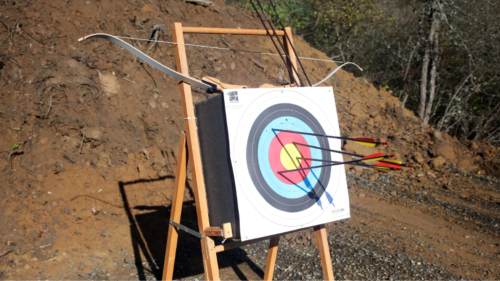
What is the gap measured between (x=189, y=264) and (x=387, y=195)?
2556 millimetres

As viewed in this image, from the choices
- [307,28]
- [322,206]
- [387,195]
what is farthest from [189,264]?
[307,28]

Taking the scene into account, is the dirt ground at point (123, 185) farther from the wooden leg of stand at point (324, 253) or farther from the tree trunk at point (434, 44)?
the tree trunk at point (434, 44)

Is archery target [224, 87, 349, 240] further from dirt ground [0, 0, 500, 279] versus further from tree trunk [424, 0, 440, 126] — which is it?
tree trunk [424, 0, 440, 126]

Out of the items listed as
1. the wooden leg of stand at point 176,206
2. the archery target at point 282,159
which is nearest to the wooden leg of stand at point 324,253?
the archery target at point 282,159

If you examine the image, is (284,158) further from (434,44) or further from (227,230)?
(434,44)

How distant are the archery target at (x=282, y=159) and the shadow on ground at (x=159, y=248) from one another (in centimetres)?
110

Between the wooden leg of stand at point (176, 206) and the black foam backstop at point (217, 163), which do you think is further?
the wooden leg of stand at point (176, 206)

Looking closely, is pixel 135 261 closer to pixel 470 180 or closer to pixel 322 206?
pixel 322 206

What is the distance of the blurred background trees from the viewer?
6809 millimetres

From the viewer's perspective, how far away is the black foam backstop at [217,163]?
188 cm

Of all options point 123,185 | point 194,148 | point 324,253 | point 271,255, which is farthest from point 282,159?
point 123,185

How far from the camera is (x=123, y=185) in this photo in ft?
11.3

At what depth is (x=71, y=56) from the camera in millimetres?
3732

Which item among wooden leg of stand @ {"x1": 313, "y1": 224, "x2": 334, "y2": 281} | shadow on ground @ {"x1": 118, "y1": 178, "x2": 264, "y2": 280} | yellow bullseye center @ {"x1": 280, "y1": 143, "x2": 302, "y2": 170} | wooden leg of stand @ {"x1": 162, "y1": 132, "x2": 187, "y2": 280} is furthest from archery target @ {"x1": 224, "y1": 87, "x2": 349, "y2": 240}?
shadow on ground @ {"x1": 118, "y1": 178, "x2": 264, "y2": 280}
